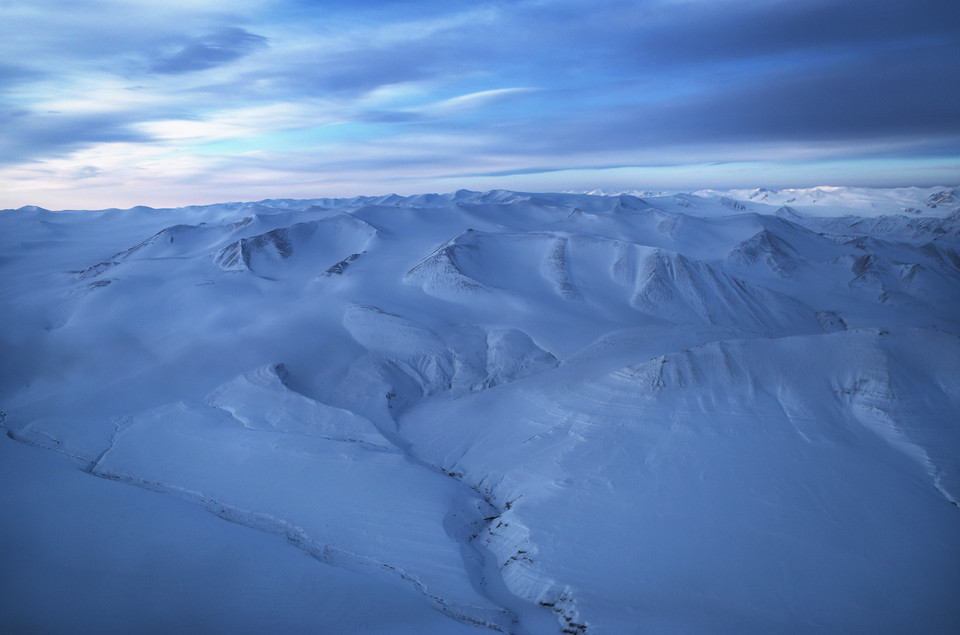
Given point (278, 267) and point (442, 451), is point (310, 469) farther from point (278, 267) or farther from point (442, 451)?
point (278, 267)

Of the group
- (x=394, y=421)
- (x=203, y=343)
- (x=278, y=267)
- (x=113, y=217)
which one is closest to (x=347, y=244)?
(x=278, y=267)

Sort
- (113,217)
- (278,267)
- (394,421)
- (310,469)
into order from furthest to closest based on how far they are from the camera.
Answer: (113,217) < (278,267) < (394,421) < (310,469)

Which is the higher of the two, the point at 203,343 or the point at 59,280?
the point at 59,280

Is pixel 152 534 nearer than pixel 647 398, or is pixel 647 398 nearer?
pixel 152 534

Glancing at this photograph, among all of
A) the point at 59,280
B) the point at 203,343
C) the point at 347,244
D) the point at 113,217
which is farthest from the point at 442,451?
the point at 113,217

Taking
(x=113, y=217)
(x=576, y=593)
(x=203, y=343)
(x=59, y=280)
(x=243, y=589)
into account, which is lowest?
(x=576, y=593)

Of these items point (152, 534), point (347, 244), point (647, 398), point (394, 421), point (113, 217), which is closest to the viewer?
point (152, 534)

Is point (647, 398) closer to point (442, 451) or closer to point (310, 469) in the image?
point (442, 451)
